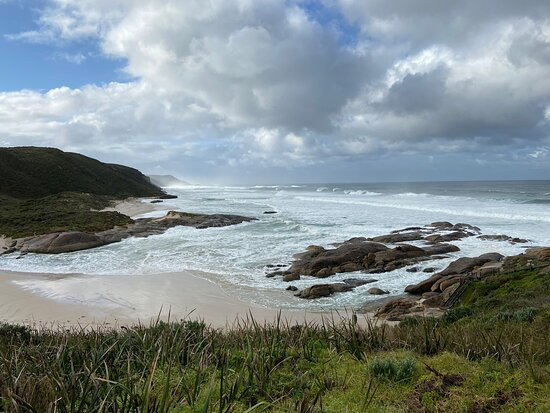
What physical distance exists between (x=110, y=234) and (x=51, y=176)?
49.5m

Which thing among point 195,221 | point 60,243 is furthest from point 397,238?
point 60,243

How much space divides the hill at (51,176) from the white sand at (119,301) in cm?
4771

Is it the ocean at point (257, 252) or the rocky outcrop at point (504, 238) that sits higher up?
the rocky outcrop at point (504, 238)

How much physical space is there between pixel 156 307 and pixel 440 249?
52.4ft

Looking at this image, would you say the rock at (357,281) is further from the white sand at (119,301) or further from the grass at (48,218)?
the grass at (48,218)

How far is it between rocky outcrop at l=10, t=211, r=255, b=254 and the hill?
3249 centimetres

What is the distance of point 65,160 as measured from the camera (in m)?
82.4

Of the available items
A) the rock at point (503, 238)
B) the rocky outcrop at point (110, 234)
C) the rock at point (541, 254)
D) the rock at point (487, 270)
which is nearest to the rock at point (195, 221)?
the rocky outcrop at point (110, 234)

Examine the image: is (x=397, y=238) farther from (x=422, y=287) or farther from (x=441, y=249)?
(x=422, y=287)

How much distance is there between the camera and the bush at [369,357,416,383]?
453cm

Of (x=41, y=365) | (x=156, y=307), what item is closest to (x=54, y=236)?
(x=156, y=307)

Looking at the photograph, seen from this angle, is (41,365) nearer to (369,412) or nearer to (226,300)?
(369,412)

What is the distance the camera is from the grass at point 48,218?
3195cm

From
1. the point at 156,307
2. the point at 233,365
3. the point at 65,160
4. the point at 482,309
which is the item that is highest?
the point at 65,160
